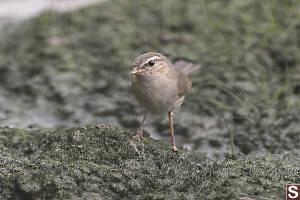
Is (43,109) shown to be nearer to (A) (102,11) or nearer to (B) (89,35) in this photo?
(B) (89,35)

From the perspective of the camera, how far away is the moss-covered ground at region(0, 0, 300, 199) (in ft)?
11.8

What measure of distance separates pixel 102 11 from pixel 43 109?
8.60ft

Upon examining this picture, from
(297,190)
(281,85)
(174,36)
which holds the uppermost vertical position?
(174,36)

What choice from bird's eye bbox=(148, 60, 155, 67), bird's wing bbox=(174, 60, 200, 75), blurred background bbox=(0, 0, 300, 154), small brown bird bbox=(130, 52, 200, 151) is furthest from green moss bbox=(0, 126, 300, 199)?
bird's wing bbox=(174, 60, 200, 75)

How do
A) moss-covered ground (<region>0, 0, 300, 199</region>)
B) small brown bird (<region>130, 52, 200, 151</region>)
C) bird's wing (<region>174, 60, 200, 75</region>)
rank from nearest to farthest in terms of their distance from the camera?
moss-covered ground (<region>0, 0, 300, 199</region>) < small brown bird (<region>130, 52, 200, 151</region>) < bird's wing (<region>174, 60, 200, 75</region>)

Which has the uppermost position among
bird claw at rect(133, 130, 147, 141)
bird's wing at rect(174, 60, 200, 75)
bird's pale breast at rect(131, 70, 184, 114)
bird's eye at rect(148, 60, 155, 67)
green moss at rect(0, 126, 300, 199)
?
bird's wing at rect(174, 60, 200, 75)

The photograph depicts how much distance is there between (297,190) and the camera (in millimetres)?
3502

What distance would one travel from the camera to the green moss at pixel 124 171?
11.2ft

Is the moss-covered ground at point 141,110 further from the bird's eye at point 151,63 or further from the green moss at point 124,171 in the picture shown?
the bird's eye at point 151,63

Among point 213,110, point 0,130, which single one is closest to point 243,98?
point 213,110

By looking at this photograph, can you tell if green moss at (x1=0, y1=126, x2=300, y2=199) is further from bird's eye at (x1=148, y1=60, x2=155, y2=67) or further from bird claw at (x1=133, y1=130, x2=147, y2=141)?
bird's eye at (x1=148, y1=60, x2=155, y2=67)

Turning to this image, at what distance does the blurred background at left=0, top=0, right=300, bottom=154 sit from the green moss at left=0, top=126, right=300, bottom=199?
1028mm

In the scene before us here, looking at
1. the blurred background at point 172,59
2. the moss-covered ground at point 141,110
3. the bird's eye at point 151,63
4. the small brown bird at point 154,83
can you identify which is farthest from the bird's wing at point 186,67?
the bird's eye at point 151,63

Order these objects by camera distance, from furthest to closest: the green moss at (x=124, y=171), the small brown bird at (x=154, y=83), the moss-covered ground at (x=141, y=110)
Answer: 1. the small brown bird at (x=154, y=83)
2. the moss-covered ground at (x=141, y=110)
3. the green moss at (x=124, y=171)
